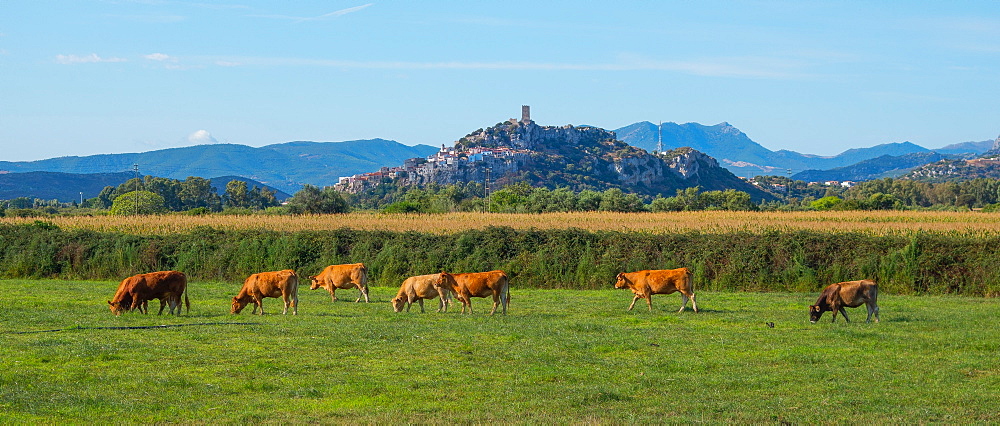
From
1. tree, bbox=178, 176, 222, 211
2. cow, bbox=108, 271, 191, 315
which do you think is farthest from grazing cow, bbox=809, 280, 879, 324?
tree, bbox=178, 176, 222, 211

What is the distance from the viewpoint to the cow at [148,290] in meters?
23.3

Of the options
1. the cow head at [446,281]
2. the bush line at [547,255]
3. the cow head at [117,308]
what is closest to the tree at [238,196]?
the bush line at [547,255]

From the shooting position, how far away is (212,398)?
12953 millimetres

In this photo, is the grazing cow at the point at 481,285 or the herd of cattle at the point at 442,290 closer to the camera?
the herd of cattle at the point at 442,290

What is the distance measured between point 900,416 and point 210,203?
177323 mm

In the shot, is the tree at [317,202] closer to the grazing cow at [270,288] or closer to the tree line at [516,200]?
the tree line at [516,200]

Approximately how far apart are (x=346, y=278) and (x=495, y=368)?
14.6 m

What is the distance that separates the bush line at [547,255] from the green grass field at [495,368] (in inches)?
471

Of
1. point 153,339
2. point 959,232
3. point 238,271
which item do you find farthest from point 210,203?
point 153,339

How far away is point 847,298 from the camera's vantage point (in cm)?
2206

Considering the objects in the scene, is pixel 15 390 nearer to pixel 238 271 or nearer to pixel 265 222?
pixel 238 271

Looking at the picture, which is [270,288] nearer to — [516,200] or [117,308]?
[117,308]

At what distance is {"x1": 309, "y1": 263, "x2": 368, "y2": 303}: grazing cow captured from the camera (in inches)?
1131

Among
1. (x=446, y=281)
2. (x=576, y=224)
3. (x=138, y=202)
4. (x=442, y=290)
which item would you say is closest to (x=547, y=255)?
(x=442, y=290)
